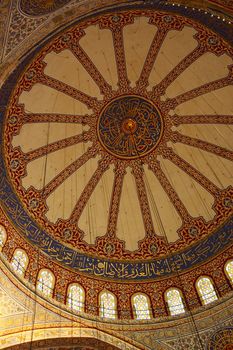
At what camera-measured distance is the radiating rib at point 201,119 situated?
1222 cm

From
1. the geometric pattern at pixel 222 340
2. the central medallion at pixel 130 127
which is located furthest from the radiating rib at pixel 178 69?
the geometric pattern at pixel 222 340

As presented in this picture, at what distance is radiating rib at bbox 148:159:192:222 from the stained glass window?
10.2 ft

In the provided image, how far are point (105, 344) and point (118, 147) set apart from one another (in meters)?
5.82

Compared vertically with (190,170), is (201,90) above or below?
above

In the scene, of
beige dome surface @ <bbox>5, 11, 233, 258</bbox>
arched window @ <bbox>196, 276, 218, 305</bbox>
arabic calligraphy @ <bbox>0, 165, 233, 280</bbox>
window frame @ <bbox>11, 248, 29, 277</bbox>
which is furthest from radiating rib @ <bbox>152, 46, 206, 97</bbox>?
window frame @ <bbox>11, 248, 29, 277</bbox>

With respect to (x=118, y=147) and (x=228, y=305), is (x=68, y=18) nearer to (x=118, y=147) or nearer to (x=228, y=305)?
(x=118, y=147)

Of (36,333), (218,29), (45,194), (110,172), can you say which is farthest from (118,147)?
(36,333)

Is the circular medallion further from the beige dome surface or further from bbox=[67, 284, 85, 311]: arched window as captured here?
bbox=[67, 284, 85, 311]: arched window

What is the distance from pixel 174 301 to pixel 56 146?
17.2 feet

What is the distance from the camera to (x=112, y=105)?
1279 cm

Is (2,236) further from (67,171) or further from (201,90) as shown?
(201,90)

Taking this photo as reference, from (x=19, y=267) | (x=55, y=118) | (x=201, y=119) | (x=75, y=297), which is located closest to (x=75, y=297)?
(x=75, y=297)

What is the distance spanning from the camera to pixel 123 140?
43.4 ft

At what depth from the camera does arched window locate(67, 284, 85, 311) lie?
408 inches
